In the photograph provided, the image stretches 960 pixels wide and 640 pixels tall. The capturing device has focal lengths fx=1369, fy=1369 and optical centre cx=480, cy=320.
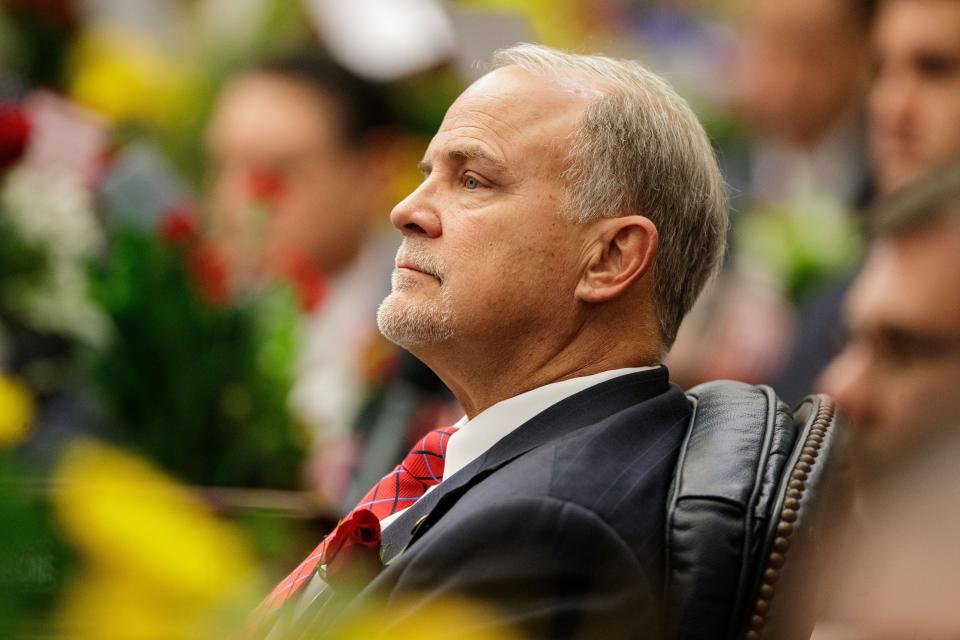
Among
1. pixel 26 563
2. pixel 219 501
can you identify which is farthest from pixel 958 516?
pixel 219 501

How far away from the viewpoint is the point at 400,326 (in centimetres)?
179

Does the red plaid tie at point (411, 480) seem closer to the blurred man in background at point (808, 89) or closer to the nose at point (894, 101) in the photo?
the nose at point (894, 101)

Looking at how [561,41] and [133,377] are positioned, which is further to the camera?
[561,41]

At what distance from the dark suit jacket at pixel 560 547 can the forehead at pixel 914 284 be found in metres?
0.34

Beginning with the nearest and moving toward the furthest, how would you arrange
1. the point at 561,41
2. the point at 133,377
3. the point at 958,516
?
the point at 958,516 → the point at 133,377 → the point at 561,41

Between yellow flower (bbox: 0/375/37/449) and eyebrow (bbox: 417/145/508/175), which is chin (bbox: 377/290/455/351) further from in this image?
yellow flower (bbox: 0/375/37/449)

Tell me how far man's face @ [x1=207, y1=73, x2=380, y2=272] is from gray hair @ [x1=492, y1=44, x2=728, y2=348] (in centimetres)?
189

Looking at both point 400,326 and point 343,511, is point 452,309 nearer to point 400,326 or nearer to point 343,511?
point 400,326

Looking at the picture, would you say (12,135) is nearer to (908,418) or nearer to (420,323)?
(420,323)

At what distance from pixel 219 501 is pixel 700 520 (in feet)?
3.50

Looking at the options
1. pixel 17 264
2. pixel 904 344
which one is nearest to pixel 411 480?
pixel 904 344

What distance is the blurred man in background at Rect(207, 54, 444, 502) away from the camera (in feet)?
10.6

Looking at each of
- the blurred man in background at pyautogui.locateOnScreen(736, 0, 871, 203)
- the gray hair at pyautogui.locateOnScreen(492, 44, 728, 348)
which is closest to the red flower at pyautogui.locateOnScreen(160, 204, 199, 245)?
the gray hair at pyautogui.locateOnScreen(492, 44, 728, 348)

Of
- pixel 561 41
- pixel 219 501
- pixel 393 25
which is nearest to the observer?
pixel 219 501
